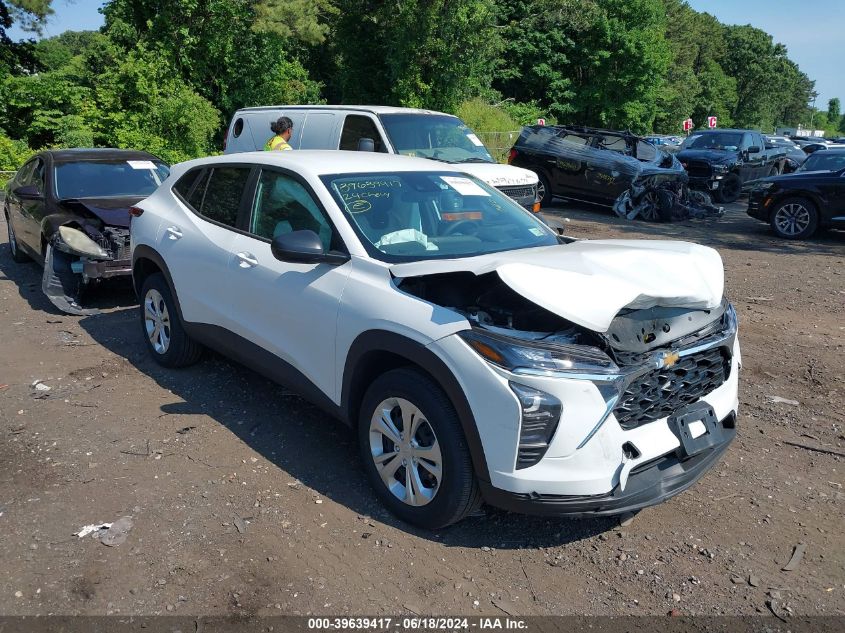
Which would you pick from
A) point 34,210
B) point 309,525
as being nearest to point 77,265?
point 34,210

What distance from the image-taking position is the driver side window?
4.16m

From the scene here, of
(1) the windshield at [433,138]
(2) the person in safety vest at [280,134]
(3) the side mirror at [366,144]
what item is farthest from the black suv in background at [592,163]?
(2) the person in safety vest at [280,134]

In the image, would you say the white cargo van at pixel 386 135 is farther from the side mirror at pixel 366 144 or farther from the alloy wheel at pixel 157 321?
the alloy wheel at pixel 157 321

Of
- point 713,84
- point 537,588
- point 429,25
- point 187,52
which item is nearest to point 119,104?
point 187,52

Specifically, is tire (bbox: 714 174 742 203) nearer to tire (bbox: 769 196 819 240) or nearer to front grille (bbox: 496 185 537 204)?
tire (bbox: 769 196 819 240)

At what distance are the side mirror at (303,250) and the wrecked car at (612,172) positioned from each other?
1222 cm

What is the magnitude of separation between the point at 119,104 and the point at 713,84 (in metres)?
64.8

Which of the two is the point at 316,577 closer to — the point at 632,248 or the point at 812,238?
the point at 632,248

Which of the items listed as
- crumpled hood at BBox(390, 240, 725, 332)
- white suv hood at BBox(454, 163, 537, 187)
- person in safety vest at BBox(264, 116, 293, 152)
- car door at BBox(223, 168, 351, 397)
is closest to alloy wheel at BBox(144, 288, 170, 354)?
car door at BBox(223, 168, 351, 397)

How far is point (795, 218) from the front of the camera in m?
12.8

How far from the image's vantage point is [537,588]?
3.19 m

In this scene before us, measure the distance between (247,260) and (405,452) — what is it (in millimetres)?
1777

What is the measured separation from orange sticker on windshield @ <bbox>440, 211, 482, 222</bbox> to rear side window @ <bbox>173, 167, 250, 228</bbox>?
1452mm

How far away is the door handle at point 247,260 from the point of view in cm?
447
